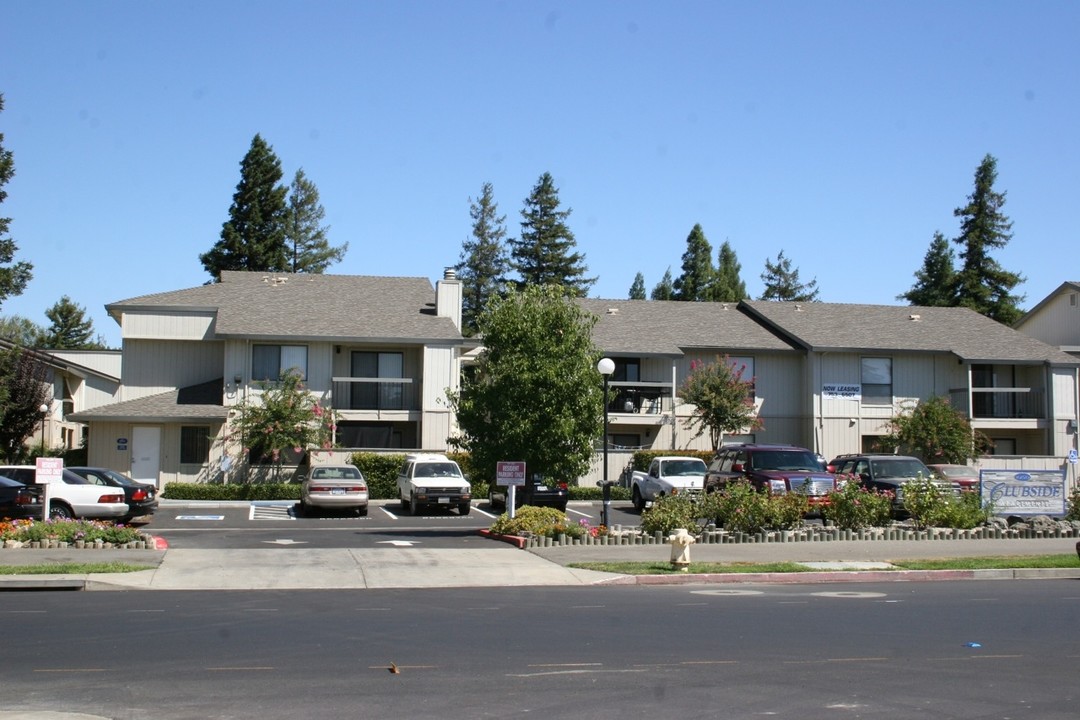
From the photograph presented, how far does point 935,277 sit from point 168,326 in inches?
2224

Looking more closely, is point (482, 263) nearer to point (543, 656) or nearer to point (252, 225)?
point (252, 225)

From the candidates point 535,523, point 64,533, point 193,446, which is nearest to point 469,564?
point 535,523

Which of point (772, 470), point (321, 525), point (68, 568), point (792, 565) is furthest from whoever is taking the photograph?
point (321, 525)

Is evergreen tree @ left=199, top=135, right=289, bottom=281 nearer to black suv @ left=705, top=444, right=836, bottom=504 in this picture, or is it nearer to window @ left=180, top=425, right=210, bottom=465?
window @ left=180, top=425, right=210, bottom=465

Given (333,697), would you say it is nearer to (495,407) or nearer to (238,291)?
(495,407)

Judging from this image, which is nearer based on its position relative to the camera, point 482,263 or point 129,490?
point 129,490

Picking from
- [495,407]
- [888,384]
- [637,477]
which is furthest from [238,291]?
[888,384]

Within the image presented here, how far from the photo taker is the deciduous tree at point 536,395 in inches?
987

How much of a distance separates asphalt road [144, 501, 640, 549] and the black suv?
2953 millimetres

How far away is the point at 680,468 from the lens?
32688 millimetres

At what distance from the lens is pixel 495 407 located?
2547 cm

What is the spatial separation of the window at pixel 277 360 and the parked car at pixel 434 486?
8.72m

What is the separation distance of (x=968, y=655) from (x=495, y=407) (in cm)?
1597

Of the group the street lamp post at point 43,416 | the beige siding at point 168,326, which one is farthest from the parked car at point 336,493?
the street lamp post at point 43,416
